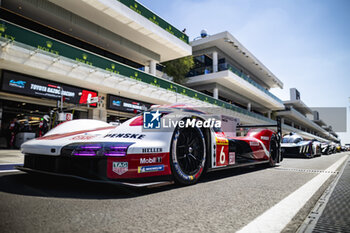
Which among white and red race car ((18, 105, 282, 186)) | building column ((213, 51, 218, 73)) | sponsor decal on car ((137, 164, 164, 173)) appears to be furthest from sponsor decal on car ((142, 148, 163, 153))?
building column ((213, 51, 218, 73))

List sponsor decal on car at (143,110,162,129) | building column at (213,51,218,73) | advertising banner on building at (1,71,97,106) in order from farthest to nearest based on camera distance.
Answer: building column at (213,51,218,73), advertising banner on building at (1,71,97,106), sponsor decal on car at (143,110,162,129)

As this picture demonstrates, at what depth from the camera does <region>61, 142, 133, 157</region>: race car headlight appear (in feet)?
6.80

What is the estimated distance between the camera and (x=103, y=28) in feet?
50.1

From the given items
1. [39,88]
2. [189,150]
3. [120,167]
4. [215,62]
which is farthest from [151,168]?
[215,62]

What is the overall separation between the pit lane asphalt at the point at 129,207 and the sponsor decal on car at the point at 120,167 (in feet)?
0.74

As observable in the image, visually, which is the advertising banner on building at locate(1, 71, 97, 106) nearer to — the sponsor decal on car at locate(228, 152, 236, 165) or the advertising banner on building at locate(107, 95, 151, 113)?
the advertising banner on building at locate(107, 95, 151, 113)

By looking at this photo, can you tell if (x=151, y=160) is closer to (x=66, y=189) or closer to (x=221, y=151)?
(x=66, y=189)

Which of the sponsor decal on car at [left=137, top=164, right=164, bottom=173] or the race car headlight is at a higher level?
the race car headlight

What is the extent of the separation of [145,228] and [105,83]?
12630 millimetres

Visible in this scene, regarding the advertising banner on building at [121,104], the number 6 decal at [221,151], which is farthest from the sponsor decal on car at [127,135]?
the advertising banner on building at [121,104]

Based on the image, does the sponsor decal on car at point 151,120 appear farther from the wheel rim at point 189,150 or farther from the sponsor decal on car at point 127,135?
the wheel rim at point 189,150

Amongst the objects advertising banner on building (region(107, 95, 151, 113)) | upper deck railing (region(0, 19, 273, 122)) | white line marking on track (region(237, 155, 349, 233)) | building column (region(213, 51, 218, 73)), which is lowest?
white line marking on track (region(237, 155, 349, 233))

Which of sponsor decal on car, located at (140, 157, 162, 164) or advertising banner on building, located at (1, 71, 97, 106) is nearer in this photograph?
sponsor decal on car, located at (140, 157, 162, 164)

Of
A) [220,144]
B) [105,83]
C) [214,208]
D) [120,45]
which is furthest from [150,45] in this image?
[214,208]
